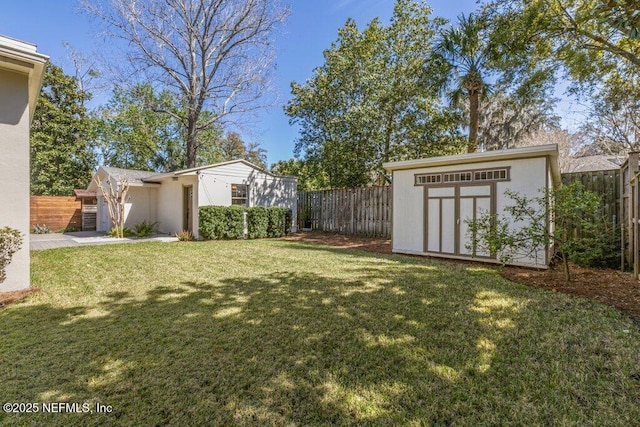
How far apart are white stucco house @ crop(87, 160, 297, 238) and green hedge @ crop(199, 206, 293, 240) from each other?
69 cm

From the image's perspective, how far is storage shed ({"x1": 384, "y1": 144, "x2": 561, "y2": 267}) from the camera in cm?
609

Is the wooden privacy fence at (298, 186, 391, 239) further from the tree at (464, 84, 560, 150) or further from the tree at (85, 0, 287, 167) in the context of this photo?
the tree at (464, 84, 560, 150)

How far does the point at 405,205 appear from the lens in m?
7.99

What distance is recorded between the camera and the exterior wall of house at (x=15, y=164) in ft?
14.0

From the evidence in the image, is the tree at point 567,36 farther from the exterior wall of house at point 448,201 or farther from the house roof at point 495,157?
the exterior wall of house at point 448,201

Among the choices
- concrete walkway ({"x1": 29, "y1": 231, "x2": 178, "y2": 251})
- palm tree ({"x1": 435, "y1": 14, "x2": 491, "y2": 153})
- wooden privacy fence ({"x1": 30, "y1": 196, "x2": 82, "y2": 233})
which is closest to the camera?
concrete walkway ({"x1": 29, "y1": 231, "x2": 178, "y2": 251})

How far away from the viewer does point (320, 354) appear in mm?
2674

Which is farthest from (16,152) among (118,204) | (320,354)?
(118,204)

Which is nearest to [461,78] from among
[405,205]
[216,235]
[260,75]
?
[405,205]

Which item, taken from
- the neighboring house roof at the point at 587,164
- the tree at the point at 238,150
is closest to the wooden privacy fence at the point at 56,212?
the tree at the point at 238,150

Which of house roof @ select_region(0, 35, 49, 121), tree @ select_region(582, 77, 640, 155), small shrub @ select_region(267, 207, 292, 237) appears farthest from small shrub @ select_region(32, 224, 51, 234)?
tree @ select_region(582, 77, 640, 155)

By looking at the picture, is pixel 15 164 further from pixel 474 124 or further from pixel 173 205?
pixel 474 124

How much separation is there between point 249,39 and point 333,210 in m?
10.1

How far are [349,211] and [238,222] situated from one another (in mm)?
4767
